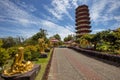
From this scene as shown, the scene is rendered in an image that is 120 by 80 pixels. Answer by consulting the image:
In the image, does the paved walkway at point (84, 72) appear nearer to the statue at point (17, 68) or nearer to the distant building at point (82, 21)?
the statue at point (17, 68)

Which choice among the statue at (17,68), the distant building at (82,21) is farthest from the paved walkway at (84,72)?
the distant building at (82,21)

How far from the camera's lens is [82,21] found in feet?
276

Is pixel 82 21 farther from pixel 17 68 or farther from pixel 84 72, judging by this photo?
pixel 17 68

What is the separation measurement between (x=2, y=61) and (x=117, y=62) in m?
9.69

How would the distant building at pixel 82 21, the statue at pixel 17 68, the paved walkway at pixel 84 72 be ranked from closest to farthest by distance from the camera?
the statue at pixel 17 68
the paved walkway at pixel 84 72
the distant building at pixel 82 21

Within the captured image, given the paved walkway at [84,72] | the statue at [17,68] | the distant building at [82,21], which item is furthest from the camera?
the distant building at [82,21]

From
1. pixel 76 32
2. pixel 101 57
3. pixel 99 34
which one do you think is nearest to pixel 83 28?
pixel 76 32

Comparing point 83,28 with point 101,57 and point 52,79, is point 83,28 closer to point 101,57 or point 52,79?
point 101,57

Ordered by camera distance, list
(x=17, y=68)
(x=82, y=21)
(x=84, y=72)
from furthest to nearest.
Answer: (x=82, y=21)
(x=84, y=72)
(x=17, y=68)

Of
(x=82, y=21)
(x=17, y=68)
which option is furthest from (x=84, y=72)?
(x=82, y=21)

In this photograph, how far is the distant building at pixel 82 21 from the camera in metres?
83.5

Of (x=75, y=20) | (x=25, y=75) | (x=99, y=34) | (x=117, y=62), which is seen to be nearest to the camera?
(x=25, y=75)

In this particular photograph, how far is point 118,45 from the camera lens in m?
27.9

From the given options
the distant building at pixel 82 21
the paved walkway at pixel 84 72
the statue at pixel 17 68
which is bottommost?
the paved walkway at pixel 84 72
